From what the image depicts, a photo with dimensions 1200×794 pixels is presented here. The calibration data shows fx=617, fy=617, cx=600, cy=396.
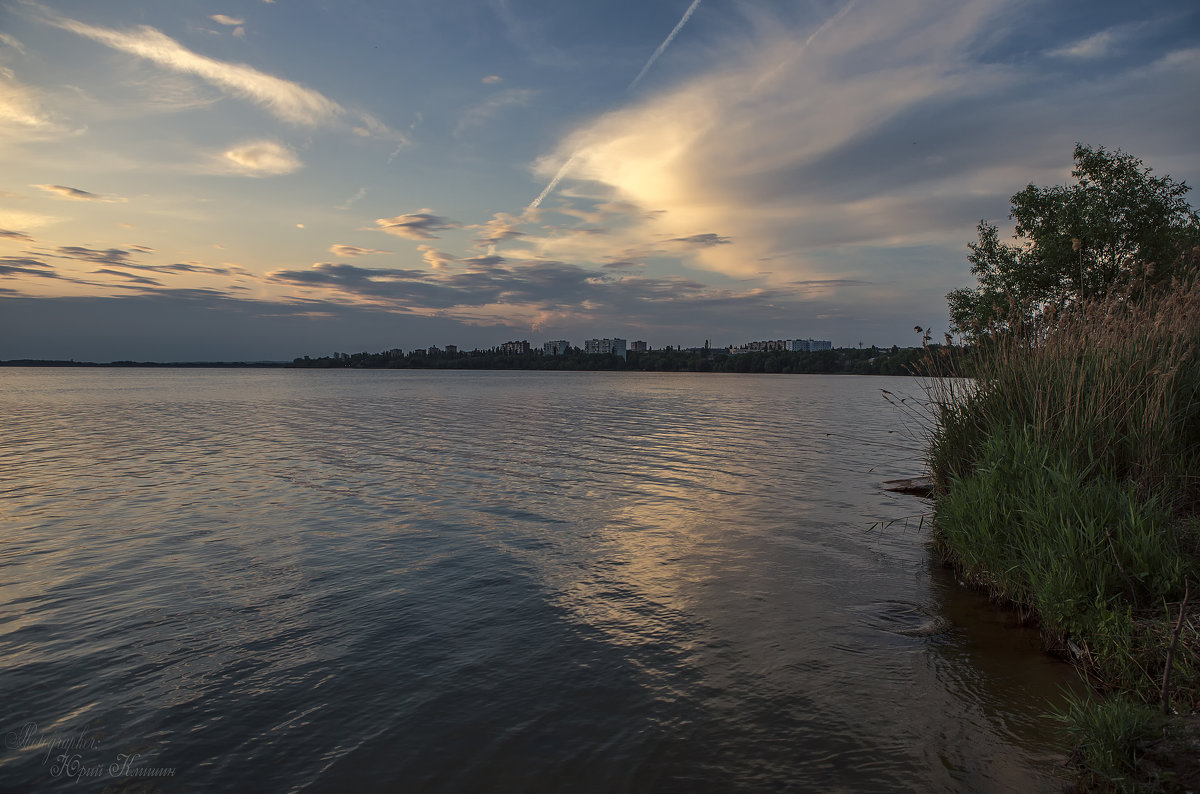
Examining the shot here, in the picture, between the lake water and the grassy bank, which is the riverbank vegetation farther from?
the lake water

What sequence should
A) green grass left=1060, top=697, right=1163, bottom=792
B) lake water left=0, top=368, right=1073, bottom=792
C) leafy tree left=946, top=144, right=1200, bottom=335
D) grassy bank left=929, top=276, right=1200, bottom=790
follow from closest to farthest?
green grass left=1060, top=697, right=1163, bottom=792
grassy bank left=929, top=276, right=1200, bottom=790
lake water left=0, top=368, right=1073, bottom=792
leafy tree left=946, top=144, right=1200, bottom=335

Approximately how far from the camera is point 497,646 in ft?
24.2

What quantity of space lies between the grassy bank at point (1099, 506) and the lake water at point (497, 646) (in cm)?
62

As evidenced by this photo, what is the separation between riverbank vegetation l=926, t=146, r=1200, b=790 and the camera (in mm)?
4727

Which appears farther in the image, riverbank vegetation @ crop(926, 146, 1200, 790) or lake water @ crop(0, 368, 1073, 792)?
lake water @ crop(0, 368, 1073, 792)

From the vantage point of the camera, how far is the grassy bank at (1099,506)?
4715 millimetres

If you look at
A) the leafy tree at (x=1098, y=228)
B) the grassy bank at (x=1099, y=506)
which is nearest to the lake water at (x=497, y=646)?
the grassy bank at (x=1099, y=506)

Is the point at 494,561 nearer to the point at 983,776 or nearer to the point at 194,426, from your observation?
the point at 983,776

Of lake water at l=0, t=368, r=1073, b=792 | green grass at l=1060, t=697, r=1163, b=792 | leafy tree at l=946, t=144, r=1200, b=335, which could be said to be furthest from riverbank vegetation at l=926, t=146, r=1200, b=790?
leafy tree at l=946, t=144, r=1200, b=335

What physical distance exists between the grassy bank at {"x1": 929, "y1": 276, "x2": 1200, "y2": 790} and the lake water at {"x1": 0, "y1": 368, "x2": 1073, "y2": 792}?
0.62 metres

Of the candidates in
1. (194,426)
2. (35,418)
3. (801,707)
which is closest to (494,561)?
(801,707)

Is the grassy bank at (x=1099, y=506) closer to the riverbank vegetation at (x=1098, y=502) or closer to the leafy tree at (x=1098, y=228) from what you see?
the riverbank vegetation at (x=1098, y=502)

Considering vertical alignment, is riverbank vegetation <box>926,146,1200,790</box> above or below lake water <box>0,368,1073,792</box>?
above

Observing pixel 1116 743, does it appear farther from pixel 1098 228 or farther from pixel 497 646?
pixel 1098 228
